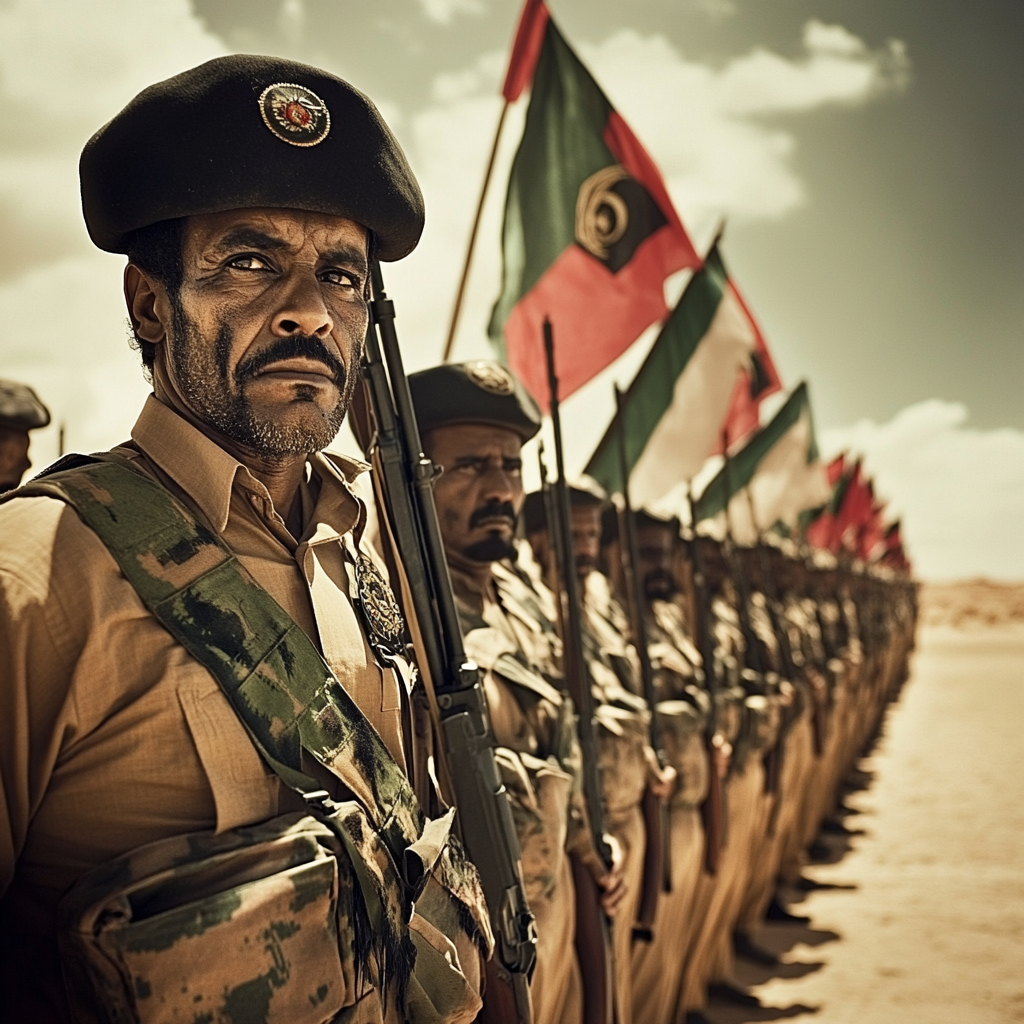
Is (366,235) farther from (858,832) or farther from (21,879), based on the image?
(858,832)

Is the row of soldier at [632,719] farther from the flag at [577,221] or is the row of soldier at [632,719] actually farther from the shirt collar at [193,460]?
the shirt collar at [193,460]

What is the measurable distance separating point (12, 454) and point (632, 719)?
8.90 feet

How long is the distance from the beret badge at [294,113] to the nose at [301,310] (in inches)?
8.4

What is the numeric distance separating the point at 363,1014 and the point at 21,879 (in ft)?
1.64

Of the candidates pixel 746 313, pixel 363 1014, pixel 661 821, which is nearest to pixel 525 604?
pixel 661 821

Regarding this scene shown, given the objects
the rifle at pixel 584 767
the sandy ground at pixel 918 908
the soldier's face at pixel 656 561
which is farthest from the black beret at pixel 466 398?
the sandy ground at pixel 918 908

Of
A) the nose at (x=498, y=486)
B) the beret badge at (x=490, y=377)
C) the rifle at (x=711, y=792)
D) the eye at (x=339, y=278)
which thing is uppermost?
the beret badge at (x=490, y=377)

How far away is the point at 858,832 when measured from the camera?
12914 mm

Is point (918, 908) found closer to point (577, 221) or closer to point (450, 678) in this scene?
point (577, 221)

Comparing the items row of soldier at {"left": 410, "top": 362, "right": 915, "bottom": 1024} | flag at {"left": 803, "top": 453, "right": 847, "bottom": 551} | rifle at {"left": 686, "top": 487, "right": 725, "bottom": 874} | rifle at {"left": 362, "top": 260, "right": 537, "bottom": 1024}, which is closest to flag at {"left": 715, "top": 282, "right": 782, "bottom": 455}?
row of soldier at {"left": 410, "top": 362, "right": 915, "bottom": 1024}

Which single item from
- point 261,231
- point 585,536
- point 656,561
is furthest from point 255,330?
point 656,561

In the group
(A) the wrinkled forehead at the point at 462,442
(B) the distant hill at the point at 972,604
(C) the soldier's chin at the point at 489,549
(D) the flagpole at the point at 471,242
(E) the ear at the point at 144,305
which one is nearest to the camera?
(E) the ear at the point at 144,305

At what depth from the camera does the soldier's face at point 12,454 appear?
3527mm

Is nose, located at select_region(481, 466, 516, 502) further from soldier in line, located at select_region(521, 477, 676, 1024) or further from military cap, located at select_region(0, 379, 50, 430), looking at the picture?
military cap, located at select_region(0, 379, 50, 430)
